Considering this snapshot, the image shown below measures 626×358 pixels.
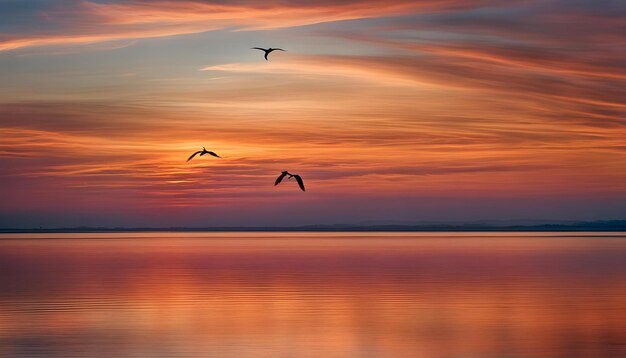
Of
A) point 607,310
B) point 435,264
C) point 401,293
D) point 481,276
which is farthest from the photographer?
point 435,264

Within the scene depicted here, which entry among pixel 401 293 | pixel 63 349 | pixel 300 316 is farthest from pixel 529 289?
pixel 63 349

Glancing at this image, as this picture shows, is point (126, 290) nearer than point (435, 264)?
Yes

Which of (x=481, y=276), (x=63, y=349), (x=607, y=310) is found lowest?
(x=63, y=349)

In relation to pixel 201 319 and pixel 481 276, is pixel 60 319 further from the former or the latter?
pixel 481 276

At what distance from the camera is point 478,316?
30984 mm

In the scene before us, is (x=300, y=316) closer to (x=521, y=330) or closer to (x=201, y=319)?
(x=201, y=319)

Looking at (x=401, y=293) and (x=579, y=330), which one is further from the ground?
(x=401, y=293)

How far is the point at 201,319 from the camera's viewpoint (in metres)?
30.5

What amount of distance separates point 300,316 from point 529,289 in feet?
48.4

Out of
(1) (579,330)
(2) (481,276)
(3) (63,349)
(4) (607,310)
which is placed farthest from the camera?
(2) (481,276)

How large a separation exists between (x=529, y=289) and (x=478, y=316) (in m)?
12.0

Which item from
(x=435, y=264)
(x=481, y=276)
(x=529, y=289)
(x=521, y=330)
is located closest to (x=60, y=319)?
(x=521, y=330)

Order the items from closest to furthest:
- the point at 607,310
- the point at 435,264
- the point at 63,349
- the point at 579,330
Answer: the point at 63,349, the point at 579,330, the point at 607,310, the point at 435,264

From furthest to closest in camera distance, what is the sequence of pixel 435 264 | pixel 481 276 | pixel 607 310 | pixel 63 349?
1. pixel 435 264
2. pixel 481 276
3. pixel 607 310
4. pixel 63 349
